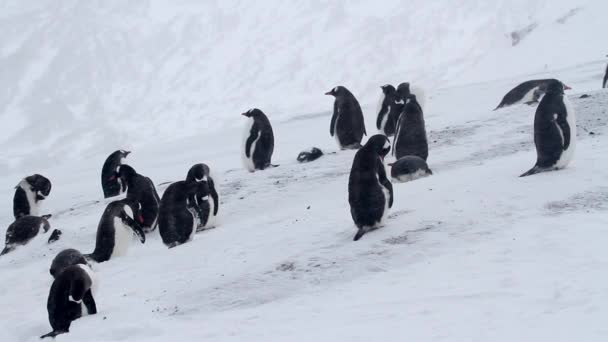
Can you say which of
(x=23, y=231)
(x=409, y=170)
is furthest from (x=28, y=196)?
(x=409, y=170)

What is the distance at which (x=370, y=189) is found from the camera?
6605mm

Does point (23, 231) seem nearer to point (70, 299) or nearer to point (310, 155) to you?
point (310, 155)

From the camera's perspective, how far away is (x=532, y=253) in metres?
5.09

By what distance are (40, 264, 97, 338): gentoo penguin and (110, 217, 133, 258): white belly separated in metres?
2.01

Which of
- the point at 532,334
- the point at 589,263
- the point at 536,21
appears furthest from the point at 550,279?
the point at 536,21

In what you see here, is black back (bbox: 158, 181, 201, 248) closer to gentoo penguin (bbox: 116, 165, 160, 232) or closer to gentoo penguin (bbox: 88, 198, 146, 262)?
gentoo penguin (bbox: 88, 198, 146, 262)

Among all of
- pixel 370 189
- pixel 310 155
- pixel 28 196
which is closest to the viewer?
pixel 370 189

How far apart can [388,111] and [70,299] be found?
7264 millimetres

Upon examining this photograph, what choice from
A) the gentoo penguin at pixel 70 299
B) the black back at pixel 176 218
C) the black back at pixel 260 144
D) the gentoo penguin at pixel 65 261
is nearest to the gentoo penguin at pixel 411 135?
the black back at pixel 260 144

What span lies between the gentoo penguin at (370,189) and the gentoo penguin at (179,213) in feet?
7.21

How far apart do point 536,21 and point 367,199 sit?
2715cm

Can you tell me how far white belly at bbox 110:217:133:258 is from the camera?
26.4ft

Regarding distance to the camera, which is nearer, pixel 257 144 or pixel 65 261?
pixel 65 261

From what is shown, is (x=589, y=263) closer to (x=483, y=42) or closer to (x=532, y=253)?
(x=532, y=253)
